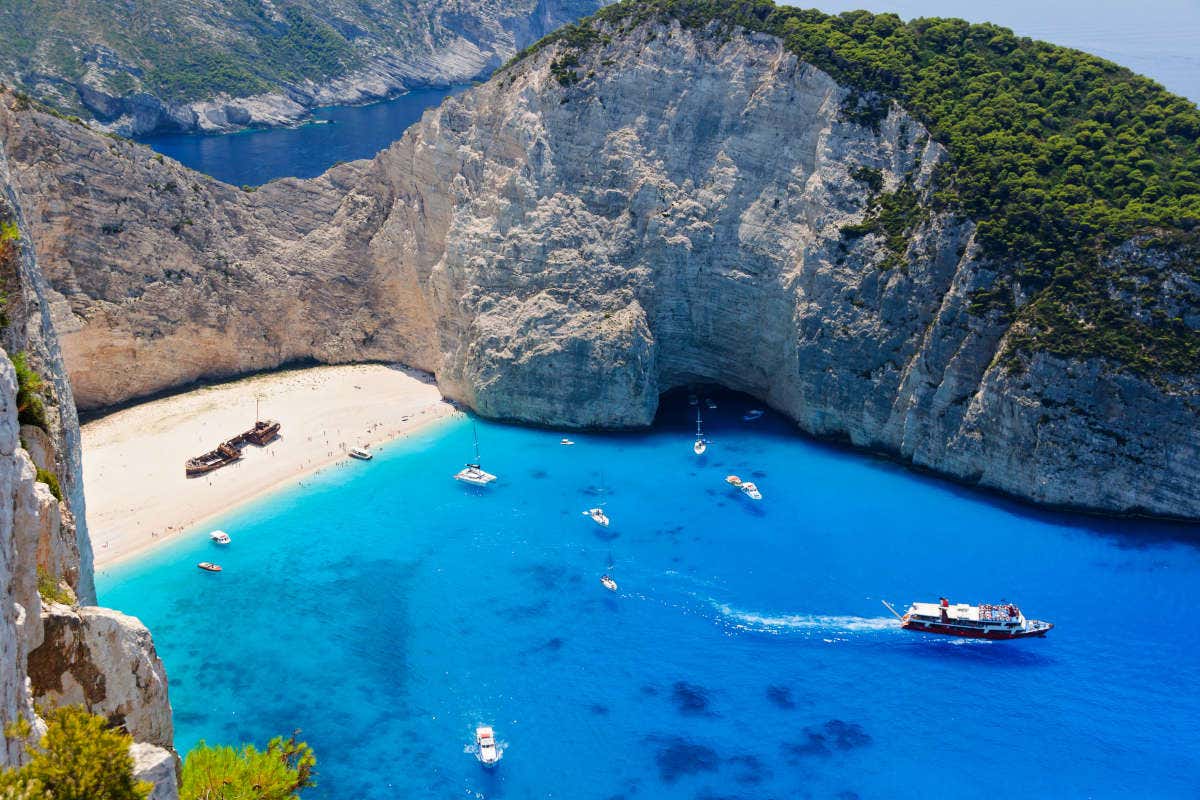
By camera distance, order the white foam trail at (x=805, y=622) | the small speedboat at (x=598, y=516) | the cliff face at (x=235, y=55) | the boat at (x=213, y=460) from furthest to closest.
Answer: the cliff face at (x=235, y=55) < the boat at (x=213, y=460) < the small speedboat at (x=598, y=516) < the white foam trail at (x=805, y=622)

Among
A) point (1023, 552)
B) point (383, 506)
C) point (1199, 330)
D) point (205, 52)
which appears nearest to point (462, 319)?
point (383, 506)

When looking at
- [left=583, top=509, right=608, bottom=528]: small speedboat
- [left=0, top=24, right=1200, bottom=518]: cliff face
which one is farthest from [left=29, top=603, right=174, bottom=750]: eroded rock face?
[left=0, top=24, right=1200, bottom=518]: cliff face

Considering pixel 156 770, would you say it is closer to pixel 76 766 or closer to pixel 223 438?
pixel 76 766

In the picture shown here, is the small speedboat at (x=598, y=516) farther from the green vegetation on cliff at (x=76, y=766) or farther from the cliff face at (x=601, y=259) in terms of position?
the green vegetation on cliff at (x=76, y=766)

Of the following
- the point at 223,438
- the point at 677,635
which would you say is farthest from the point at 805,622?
the point at 223,438

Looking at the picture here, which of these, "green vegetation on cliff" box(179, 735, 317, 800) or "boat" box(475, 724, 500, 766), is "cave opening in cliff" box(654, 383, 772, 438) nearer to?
"boat" box(475, 724, 500, 766)

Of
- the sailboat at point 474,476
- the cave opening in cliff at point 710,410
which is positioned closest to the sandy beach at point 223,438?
the sailboat at point 474,476
